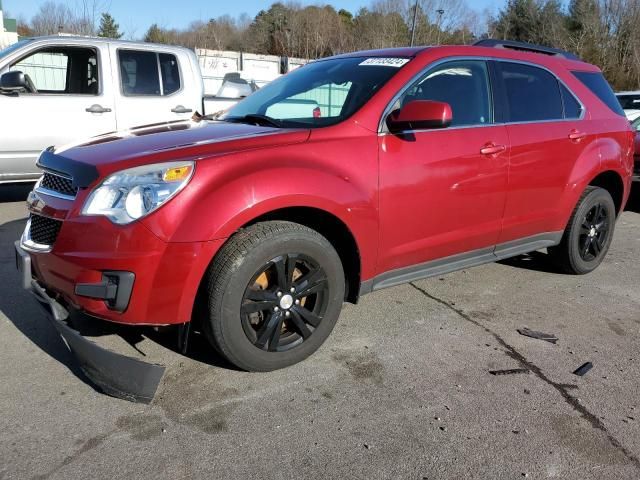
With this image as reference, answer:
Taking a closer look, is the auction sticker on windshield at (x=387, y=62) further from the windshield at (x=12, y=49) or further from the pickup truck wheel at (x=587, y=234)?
the windshield at (x=12, y=49)

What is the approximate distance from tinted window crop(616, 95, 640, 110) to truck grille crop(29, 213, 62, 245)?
457 inches

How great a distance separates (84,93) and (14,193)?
1999mm

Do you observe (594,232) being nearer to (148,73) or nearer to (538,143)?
(538,143)

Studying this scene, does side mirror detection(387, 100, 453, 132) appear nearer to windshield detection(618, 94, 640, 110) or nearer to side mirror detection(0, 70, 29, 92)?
side mirror detection(0, 70, 29, 92)

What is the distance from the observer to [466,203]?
12.0ft

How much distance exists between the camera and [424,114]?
3135 millimetres

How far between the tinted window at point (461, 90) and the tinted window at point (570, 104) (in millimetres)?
898

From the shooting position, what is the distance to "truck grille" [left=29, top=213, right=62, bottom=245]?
9.01 feet

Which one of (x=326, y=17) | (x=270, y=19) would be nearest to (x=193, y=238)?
(x=326, y=17)

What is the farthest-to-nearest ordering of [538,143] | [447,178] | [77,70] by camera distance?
[77,70]
[538,143]
[447,178]

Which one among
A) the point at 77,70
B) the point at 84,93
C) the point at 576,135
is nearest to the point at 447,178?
the point at 576,135

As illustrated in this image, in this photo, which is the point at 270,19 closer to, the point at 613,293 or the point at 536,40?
the point at 536,40

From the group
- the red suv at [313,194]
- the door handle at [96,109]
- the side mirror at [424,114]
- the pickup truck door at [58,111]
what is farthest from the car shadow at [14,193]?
the side mirror at [424,114]

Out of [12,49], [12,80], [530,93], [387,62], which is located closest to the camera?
[387,62]
